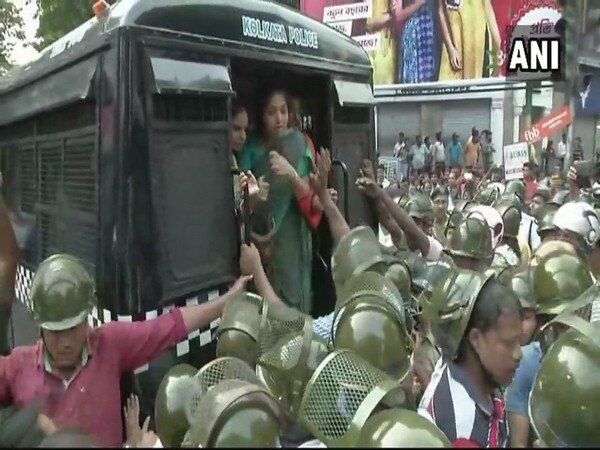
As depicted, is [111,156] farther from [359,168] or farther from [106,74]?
[359,168]

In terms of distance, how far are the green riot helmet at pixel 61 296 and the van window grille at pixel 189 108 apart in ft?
3.52

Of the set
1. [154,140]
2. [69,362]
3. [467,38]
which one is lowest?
[69,362]

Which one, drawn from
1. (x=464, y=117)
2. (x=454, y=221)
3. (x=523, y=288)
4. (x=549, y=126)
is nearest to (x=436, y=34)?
(x=464, y=117)

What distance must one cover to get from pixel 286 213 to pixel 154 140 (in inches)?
63.2

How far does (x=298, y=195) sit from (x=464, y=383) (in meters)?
2.84

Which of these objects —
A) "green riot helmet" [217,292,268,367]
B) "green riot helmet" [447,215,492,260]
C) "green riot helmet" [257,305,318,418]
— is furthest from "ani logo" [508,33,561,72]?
"green riot helmet" [257,305,318,418]

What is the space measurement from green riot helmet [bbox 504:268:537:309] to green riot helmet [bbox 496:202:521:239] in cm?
306

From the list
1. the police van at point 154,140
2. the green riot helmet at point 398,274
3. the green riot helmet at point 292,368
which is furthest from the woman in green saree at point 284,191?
the green riot helmet at point 292,368

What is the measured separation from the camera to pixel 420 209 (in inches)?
285

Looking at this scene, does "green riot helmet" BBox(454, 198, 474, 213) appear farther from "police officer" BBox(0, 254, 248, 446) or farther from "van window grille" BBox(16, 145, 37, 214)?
"police officer" BBox(0, 254, 248, 446)

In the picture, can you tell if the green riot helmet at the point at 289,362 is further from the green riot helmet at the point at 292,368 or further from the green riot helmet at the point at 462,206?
the green riot helmet at the point at 462,206

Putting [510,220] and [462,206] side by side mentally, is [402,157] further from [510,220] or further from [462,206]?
[510,220]

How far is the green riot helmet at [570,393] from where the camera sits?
252 cm

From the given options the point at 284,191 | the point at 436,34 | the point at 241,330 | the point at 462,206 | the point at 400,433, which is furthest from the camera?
the point at 436,34
